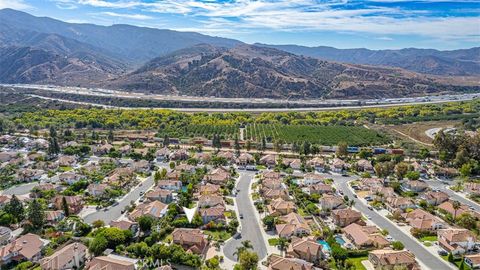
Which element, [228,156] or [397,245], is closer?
[397,245]

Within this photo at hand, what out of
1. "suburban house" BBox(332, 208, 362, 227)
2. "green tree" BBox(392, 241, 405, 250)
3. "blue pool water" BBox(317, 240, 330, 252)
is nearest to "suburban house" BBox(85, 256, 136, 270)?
"blue pool water" BBox(317, 240, 330, 252)

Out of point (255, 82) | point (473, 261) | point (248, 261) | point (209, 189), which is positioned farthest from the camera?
point (255, 82)

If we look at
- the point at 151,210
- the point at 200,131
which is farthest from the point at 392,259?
the point at 200,131

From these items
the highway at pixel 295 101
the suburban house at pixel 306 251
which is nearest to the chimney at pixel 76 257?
the suburban house at pixel 306 251

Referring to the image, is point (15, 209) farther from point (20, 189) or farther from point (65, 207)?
point (20, 189)

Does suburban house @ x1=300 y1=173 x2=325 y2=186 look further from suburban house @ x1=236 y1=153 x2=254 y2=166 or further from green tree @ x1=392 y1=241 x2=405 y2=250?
green tree @ x1=392 y1=241 x2=405 y2=250

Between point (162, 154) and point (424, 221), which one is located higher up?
point (424, 221)
